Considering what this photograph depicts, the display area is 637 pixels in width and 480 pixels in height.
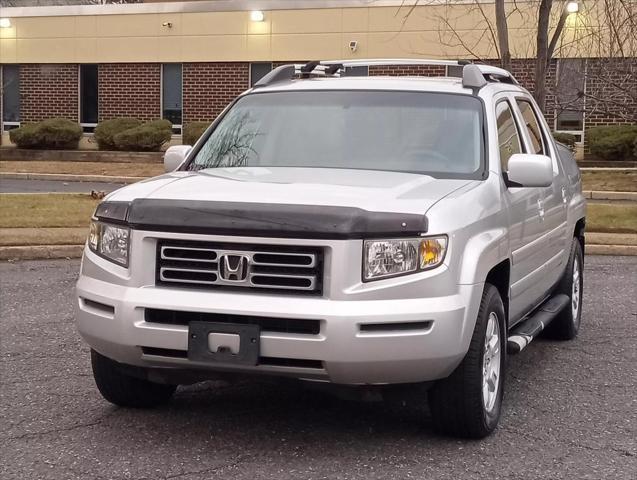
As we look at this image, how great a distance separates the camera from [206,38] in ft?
93.1

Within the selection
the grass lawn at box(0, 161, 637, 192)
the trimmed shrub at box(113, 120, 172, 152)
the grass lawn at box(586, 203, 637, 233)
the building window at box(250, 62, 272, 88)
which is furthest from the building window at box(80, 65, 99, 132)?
the grass lawn at box(586, 203, 637, 233)

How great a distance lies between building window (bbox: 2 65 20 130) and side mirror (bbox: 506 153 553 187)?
27525 millimetres

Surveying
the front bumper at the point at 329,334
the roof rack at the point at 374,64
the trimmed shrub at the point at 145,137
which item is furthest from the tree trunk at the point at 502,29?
the trimmed shrub at the point at 145,137

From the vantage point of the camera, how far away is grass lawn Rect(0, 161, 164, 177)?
24.0m

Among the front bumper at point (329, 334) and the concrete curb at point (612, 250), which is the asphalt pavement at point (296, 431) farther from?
the concrete curb at point (612, 250)

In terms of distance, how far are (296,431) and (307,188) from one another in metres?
1.24

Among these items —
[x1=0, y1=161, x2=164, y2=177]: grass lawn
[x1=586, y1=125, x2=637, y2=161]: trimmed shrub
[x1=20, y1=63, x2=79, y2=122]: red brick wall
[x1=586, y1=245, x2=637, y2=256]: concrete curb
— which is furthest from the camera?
[x1=20, y1=63, x2=79, y2=122]: red brick wall

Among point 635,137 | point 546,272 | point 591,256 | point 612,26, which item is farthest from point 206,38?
point 546,272

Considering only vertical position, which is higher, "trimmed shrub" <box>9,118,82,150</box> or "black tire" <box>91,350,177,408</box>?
"trimmed shrub" <box>9,118,82,150</box>

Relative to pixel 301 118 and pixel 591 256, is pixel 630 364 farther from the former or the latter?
pixel 591 256

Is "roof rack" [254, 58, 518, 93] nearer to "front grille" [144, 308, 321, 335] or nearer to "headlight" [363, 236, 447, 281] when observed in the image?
"headlight" [363, 236, 447, 281]

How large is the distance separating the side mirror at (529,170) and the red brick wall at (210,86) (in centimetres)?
2347

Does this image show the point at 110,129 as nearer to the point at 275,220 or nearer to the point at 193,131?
the point at 193,131

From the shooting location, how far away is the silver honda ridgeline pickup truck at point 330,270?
4.35 m
